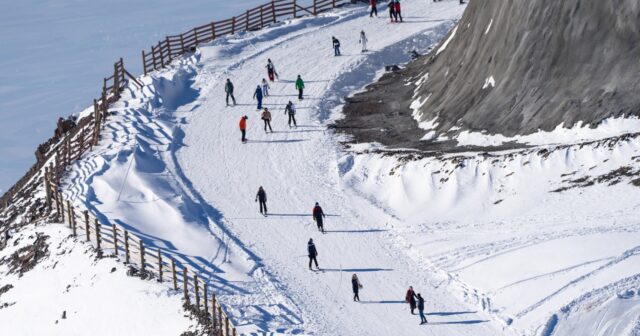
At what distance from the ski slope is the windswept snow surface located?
0.33 feet

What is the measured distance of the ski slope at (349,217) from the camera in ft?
140

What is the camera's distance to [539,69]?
57469mm

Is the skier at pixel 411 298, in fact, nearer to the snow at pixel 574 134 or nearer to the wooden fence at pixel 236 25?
the snow at pixel 574 134

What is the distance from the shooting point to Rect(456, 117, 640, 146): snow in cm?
5191

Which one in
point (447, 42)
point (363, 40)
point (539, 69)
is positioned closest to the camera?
point (539, 69)

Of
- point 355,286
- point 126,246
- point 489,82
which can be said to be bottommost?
point 355,286

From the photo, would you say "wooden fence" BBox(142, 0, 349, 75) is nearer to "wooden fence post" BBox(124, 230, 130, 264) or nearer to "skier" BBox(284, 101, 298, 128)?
"skier" BBox(284, 101, 298, 128)

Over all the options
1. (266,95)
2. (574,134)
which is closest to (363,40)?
(266,95)

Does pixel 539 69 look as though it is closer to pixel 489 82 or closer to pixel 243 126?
pixel 489 82

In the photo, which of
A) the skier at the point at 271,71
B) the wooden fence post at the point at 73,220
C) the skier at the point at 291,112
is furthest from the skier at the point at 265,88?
the wooden fence post at the point at 73,220

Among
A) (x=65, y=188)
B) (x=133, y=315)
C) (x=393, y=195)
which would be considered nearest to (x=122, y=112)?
(x=65, y=188)

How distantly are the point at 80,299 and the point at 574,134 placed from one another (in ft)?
69.7

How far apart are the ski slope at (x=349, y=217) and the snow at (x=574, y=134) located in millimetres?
2063

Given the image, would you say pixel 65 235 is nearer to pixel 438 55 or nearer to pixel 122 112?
pixel 122 112
